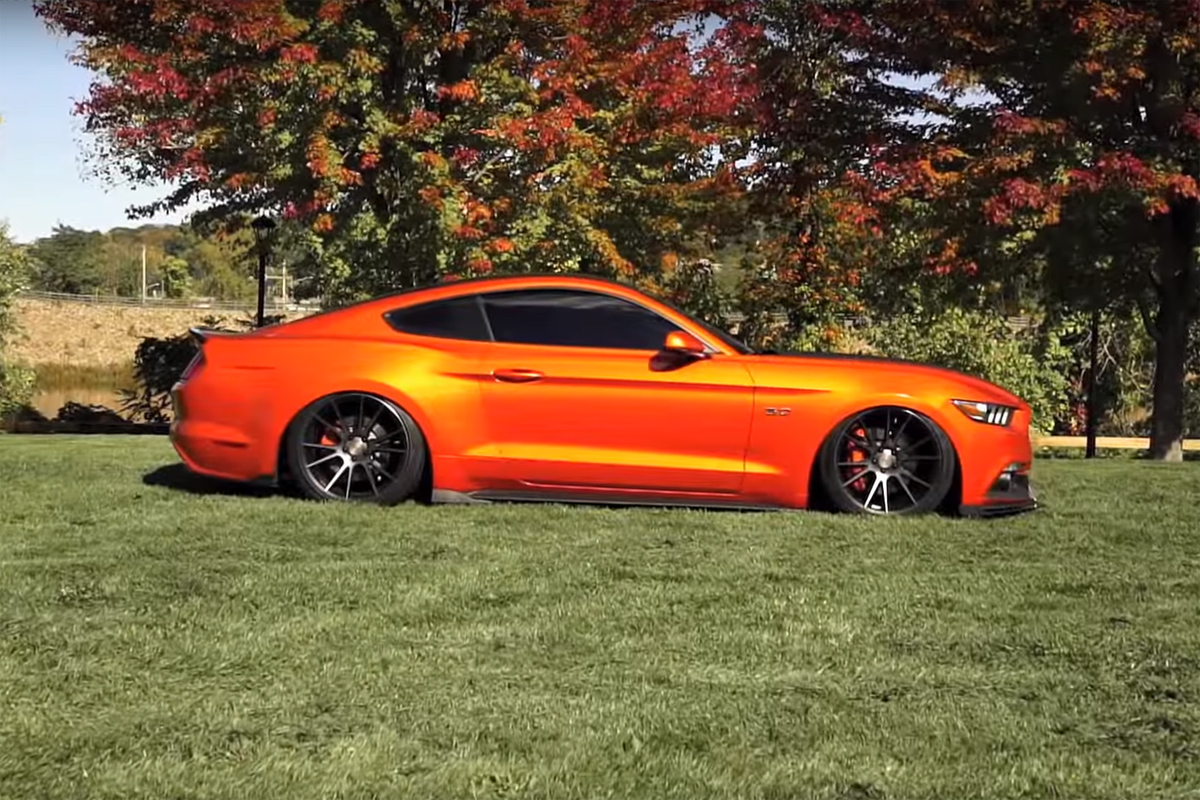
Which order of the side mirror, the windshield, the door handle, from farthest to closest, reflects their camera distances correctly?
the windshield
the door handle
the side mirror

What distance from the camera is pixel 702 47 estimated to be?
1373 centimetres

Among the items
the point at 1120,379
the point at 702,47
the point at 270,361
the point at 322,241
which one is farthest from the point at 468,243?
the point at 1120,379

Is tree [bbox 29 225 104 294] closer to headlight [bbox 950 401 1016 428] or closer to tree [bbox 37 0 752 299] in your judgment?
tree [bbox 37 0 752 299]

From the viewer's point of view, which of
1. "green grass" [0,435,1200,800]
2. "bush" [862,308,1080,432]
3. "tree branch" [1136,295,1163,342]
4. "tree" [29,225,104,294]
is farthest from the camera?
"tree" [29,225,104,294]

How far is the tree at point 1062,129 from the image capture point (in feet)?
36.8

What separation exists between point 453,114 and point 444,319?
23.1 ft

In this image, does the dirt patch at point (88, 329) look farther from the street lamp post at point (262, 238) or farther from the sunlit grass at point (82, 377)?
the street lamp post at point (262, 238)

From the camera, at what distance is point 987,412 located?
21.0 ft

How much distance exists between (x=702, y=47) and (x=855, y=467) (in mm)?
8495

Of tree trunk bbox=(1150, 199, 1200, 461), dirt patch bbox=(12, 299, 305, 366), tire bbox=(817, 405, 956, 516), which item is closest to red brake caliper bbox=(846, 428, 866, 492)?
tire bbox=(817, 405, 956, 516)

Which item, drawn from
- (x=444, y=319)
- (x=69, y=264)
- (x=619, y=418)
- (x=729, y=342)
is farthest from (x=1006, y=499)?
(x=69, y=264)

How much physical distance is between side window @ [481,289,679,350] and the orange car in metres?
0.01

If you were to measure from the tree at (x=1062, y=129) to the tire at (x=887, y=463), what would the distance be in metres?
5.65

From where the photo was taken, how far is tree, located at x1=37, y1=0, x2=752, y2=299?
1270 cm
